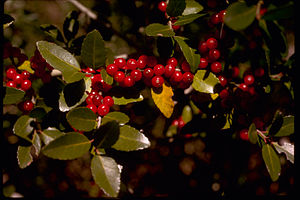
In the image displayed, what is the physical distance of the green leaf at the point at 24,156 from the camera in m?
0.90

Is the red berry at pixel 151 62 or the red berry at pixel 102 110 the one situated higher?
the red berry at pixel 151 62

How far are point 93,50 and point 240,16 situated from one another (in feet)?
1.51

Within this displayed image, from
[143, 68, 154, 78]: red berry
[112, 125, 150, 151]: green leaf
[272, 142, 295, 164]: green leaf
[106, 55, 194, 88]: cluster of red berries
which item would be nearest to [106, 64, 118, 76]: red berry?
[106, 55, 194, 88]: cluster of red berries

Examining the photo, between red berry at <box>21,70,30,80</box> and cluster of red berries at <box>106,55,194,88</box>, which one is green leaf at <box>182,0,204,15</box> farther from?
red berry at <box>21,70,30,80</box>

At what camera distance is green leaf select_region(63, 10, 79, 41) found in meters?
1.14

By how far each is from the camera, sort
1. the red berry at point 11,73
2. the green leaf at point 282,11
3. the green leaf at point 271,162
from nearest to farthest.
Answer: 1. the green leaf at point 282,11
2. the green leaf at point 271,162
3. the red berry at point 11,73

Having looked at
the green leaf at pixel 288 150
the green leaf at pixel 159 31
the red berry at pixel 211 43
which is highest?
the green leaf at pixel 159 31

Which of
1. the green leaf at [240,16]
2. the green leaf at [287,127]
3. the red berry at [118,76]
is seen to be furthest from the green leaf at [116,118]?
the green leaf at [287,127]

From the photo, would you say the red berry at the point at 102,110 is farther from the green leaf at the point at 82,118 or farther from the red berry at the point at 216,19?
the red berry at the point at 216,19

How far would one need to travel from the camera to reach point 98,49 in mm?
803

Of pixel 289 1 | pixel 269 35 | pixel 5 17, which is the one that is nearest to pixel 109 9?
pixel 5 17

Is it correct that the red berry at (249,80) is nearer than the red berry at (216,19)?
No

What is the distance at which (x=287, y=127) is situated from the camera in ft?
2.92

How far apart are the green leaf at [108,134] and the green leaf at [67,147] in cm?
5
